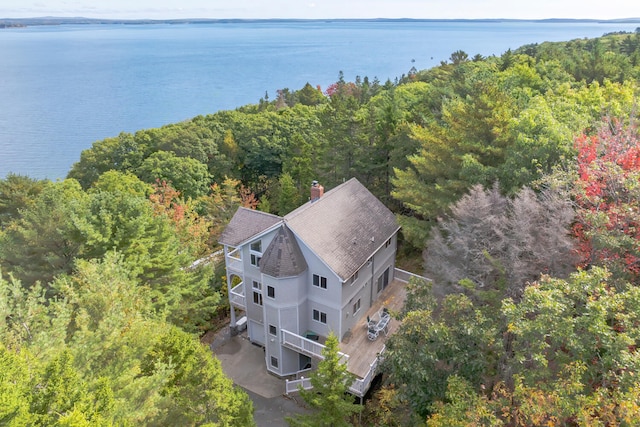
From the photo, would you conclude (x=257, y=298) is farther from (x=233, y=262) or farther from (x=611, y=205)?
(x=611, y=205)

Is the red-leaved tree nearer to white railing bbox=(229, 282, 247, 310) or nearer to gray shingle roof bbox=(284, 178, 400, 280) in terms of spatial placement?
gray shingle roof bbox=(284, 178, 400, 280)

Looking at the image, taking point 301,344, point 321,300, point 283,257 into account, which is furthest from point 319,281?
point 301,344

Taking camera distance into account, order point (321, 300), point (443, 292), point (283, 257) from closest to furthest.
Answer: point (443, 292) → point (283, 257) → point (321, 300)

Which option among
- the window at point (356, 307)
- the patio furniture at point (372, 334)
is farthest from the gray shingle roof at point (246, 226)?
the patio furniture at point (372, 334)

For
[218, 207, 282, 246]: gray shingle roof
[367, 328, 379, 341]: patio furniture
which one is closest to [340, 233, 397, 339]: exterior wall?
[367, 328, 379, 341]: patio furniture

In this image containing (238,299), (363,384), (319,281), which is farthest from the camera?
(238,299)

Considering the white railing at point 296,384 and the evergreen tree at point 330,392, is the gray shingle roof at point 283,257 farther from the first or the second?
the evergreen tree at point 330,392
